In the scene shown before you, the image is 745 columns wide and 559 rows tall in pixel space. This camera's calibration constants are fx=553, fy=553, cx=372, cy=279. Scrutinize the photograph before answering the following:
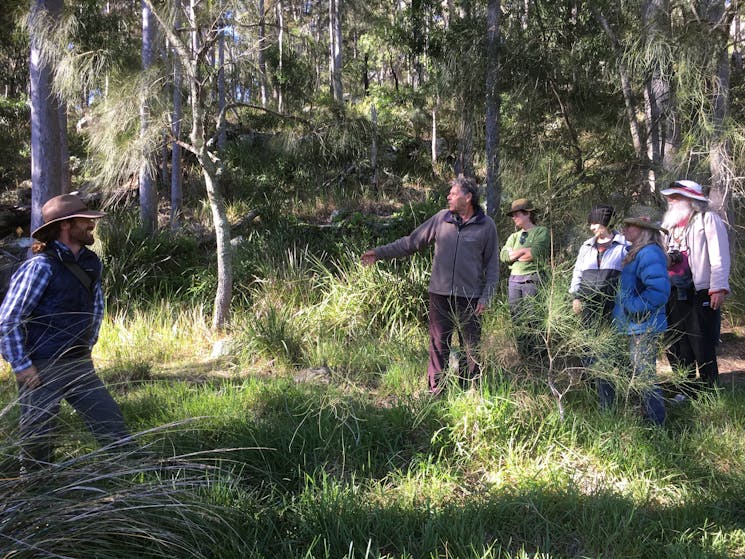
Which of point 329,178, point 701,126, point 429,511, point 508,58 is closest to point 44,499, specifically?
point 429,511

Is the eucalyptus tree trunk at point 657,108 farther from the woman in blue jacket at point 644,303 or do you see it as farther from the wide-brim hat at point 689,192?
the woman in blue jacket at point 644,303

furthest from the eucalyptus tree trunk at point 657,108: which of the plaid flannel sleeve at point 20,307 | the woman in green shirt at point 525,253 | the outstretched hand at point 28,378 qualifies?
the outstretched hand at point 28,378

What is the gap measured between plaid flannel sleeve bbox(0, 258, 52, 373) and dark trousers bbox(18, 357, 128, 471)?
0.15m

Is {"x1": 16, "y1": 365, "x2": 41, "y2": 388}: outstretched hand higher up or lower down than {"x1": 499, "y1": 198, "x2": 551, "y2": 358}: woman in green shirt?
lower down

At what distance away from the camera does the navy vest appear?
2824 millimetres

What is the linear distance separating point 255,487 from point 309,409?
0.73 metres

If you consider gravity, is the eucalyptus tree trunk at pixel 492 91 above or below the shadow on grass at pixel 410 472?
above

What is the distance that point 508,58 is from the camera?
22.2ft

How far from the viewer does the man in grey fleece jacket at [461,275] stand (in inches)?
169

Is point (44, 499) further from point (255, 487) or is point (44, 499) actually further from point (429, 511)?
point (429, 511)

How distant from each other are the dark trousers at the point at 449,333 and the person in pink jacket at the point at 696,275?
57.6 inches

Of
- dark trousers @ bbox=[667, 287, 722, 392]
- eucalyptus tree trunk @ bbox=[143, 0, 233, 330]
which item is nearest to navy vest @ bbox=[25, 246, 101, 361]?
eucalyptus tree trunk @ bbox=[143, 0, 233, 330]

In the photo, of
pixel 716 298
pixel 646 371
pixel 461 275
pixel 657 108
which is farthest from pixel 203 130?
pixel 657 108

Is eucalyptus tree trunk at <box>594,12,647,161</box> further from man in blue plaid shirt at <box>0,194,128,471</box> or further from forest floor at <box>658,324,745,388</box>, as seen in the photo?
man in blue plaid shirt at <box>0,194,128,471</box>
